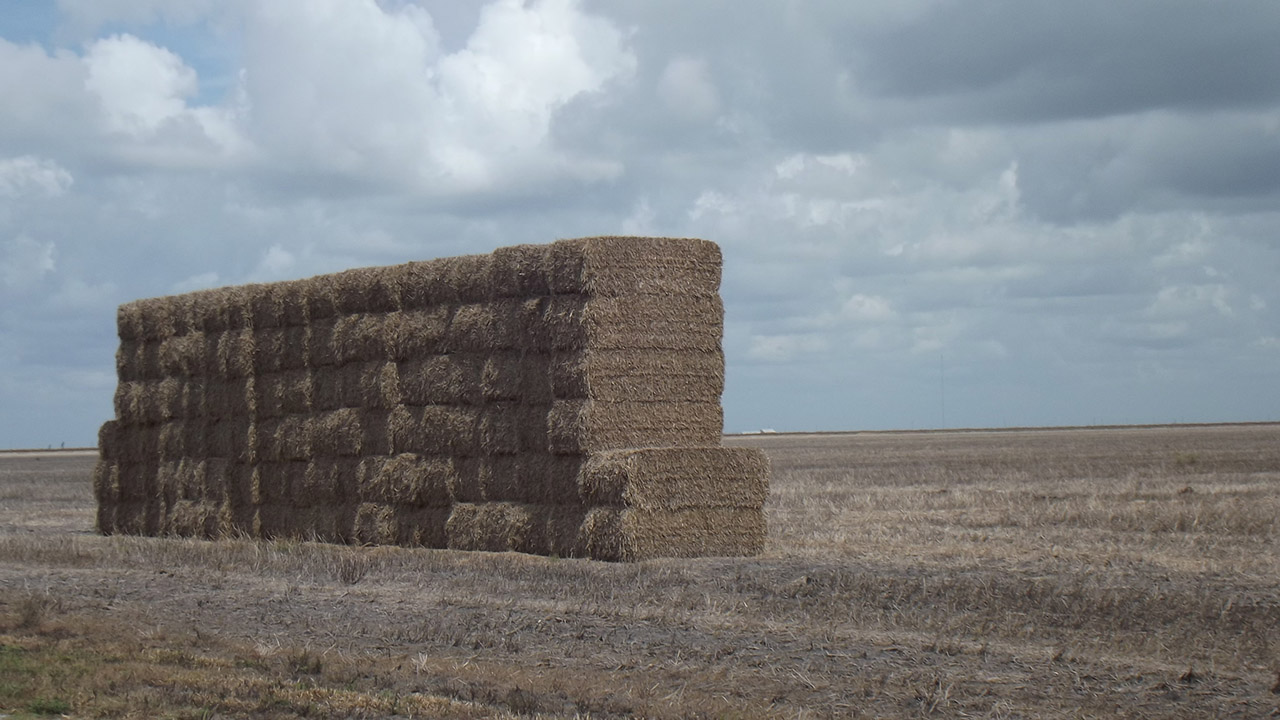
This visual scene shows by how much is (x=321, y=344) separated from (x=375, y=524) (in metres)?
2.44

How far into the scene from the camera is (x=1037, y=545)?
13.5 m

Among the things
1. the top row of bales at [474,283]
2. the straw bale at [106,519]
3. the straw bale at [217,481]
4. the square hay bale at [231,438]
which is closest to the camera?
the top row of bales at [474,283]

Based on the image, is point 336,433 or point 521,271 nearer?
point 521,271

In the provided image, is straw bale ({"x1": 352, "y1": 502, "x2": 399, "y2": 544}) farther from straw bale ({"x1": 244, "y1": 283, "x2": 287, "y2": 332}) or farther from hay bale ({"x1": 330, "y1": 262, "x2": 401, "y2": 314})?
straw bale ({"x1": 244, "y1": 283, "x2": 287, "y2": 332})

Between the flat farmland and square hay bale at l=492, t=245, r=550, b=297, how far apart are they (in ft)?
9.32

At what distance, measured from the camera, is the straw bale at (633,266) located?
45.9 feet

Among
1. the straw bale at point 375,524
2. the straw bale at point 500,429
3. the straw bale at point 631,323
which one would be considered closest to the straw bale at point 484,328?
the straw bale at point 631,323

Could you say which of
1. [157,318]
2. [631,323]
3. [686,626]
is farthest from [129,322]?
[686,626]

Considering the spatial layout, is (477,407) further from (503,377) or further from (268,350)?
(268,350)

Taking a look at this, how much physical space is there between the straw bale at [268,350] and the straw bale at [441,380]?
92.3 inches

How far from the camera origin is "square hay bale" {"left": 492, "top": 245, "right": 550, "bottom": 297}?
1443 centimetres

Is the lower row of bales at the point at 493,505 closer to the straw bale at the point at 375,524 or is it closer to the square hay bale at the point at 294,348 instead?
the straw bale at the point at 375,524

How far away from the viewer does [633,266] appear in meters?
14.2

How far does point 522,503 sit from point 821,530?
357cm
